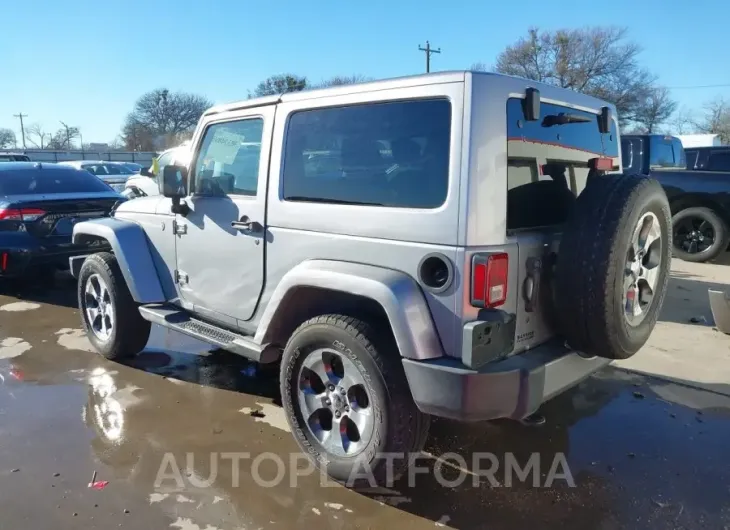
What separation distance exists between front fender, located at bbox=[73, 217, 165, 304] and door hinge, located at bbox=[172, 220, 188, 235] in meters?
0.43

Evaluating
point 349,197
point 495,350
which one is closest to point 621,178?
point 495,350

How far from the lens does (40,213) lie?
656 centimetres

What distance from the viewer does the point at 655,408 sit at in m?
4.00

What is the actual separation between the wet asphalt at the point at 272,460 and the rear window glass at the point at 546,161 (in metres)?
1.42

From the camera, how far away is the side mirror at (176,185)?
3.88 meters

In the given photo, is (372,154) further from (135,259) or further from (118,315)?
(118,315)

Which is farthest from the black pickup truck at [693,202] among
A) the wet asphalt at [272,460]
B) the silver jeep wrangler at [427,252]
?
the silver jeep wrangler at [427,252]

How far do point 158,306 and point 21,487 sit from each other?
1.56m

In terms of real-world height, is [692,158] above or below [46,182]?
above

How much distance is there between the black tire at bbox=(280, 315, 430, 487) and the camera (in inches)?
108

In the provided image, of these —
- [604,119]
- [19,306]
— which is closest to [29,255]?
[19,306]

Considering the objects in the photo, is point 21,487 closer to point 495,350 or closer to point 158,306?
point 158,306

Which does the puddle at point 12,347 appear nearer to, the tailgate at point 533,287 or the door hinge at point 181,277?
the door hinge at point 181,277

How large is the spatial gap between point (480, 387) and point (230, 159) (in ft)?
7.38
